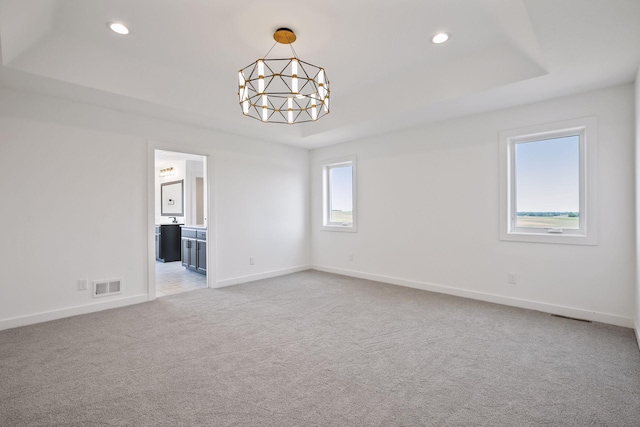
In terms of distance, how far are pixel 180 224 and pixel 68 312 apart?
4150 millimetres

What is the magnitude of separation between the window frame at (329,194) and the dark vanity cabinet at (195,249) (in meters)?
2.18

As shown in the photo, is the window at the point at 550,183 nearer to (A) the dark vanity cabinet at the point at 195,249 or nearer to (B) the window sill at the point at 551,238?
(B) the window sill at the point at 551,238

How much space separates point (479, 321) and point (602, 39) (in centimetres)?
263

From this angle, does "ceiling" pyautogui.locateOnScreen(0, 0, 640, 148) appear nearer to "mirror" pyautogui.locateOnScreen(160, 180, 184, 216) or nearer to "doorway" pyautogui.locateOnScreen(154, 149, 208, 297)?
"doorway" pyautogui.locateOnScreen(154, 149, 208, 297)

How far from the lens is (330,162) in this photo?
19.5ft

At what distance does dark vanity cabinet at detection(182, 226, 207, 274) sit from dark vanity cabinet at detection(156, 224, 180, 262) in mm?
1504

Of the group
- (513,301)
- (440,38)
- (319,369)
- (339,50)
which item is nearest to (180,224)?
(339,50)

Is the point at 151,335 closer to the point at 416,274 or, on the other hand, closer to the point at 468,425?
the point at 468,425

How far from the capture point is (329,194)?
6.19 m

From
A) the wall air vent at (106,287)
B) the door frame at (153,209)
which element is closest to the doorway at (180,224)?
the door frame at (153,209)

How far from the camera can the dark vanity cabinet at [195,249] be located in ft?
18.0

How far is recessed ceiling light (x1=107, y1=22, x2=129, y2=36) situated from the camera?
2730mm

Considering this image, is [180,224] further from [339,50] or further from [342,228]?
[339,50]

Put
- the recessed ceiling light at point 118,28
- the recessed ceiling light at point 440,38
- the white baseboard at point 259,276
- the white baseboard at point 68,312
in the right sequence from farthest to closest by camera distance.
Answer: the white baseboard at point 259,276, the white baseboard at point 68,312, the recessed ceiling light at point 440,38, the recessed ceiling light at point 118,28
